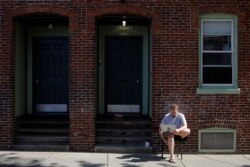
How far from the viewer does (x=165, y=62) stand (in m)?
12.4

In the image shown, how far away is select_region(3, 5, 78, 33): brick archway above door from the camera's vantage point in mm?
12414

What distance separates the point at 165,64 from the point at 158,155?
2.40 meters

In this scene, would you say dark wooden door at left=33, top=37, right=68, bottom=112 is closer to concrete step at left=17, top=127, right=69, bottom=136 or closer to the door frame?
the door frame

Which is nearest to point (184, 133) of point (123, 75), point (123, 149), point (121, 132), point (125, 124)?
point (123, 149)

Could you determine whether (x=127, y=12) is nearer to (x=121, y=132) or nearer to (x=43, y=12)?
(x=43, y=12)

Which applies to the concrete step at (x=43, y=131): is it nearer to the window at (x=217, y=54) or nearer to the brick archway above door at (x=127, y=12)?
the brick archway above door at (x=127, y=12)

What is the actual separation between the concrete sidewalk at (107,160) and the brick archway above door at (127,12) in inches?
132

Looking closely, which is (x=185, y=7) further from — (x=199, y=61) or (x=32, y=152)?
(x=32, y=152)

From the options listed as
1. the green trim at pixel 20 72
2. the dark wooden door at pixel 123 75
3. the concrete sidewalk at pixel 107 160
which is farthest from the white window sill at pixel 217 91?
the green trim at pixel 20 72

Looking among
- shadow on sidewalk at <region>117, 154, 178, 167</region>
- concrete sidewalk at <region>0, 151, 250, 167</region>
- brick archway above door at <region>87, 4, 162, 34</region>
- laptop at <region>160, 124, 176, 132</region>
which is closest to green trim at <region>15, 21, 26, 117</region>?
concrete sidewalk at <region>0, 151, 250, 167</region>

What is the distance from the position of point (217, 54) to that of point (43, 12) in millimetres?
4802

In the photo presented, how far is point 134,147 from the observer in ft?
40.7

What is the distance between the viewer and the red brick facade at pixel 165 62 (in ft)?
40.8

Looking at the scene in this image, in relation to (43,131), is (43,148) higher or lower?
lower
